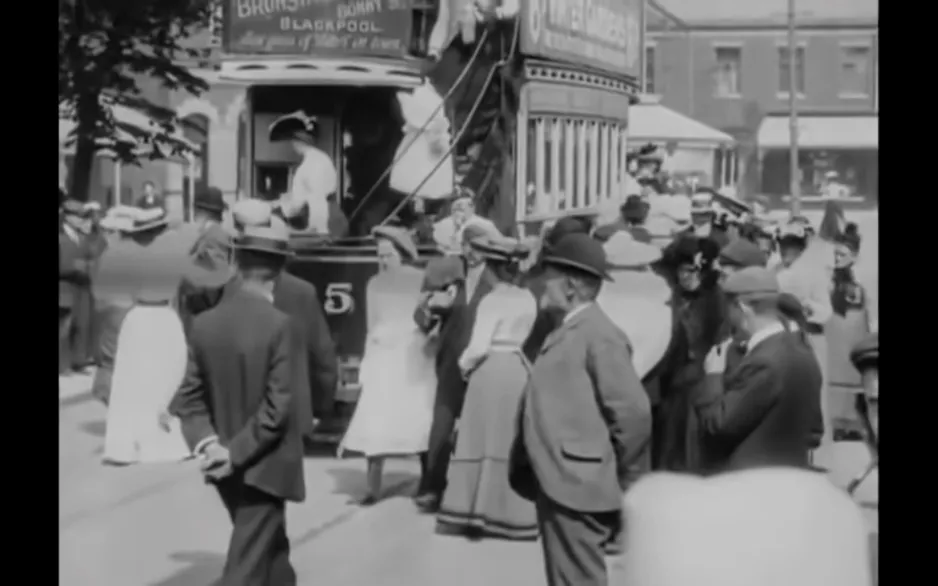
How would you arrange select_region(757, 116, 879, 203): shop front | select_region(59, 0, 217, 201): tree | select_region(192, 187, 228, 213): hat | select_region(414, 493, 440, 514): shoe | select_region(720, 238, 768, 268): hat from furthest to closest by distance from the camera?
select_region(414, 493, 440, 514): shoe, select_region(59, 0, 217, 201): tree, select_region(192, 187, 228, 213): hat, select_region(720, 238, 768, 268): hat, select_region(757, 116, 879, 203): shop front

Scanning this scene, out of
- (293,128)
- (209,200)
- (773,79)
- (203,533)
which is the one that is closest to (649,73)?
(773,79)

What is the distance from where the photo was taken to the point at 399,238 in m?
7.13

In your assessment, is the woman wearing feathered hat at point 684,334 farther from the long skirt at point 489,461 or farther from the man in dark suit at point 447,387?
the man in dark suit at point 447,387

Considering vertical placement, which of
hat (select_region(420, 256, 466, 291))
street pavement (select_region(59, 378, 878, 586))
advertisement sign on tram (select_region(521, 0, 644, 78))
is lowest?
street pavement (select_region(59, 378, 878, 586))

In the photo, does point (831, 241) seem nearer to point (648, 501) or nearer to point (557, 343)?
point (557, 343)

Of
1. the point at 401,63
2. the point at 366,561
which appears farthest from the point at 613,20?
the point at 366,561

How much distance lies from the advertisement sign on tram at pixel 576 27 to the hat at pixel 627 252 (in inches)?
23.3

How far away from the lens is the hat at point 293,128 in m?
6.82

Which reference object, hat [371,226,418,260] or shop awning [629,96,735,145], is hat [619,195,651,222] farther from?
hat [371,226,418,260]

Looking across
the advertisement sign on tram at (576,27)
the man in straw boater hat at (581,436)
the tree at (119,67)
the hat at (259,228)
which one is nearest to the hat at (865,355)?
the man in straw boater hat at (581,436)

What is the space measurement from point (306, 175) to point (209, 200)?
40cm

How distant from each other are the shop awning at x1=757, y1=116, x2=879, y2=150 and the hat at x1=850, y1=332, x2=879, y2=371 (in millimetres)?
701

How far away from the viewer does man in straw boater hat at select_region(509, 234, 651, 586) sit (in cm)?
504

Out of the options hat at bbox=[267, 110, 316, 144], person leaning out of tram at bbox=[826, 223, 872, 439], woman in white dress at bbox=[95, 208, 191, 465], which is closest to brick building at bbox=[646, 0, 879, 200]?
person leaning out of tram at bbox=[826, 223, 872, 439]
